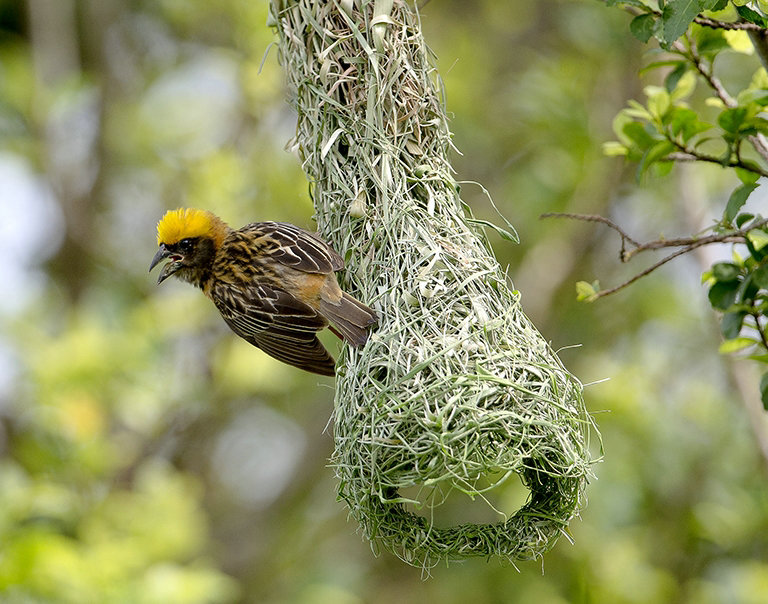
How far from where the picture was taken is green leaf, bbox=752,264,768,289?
255 cm

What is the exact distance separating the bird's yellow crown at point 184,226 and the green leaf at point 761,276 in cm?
193

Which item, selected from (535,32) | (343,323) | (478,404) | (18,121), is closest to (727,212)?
(478,404)

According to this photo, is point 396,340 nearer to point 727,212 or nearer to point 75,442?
point 727,212

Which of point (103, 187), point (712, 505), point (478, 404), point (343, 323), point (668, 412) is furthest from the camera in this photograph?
point (103, 187)

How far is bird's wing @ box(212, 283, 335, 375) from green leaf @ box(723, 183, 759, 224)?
4.18ft

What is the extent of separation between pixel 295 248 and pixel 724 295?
134cm

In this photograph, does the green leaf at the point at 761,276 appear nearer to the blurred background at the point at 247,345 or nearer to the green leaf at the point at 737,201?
the green leaf at the point at 737,201

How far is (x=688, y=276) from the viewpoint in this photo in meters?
7.66

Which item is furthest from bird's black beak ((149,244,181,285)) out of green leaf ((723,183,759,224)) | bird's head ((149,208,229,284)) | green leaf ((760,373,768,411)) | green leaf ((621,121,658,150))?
green leaf ((760,373,768,411))

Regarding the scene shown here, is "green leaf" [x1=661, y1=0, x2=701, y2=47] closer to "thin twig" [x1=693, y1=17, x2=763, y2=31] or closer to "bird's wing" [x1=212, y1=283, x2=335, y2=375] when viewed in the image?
"thin twig" [x1=693, y1=17, x2=763, y2=31]

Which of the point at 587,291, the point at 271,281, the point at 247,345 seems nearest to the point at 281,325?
the point at 271,281

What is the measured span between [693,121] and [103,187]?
6334 millimetres

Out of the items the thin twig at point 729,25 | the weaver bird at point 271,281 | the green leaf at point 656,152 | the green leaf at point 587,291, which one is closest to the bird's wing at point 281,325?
the weaver bird at point 271,281

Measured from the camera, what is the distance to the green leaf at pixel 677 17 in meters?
2.34
